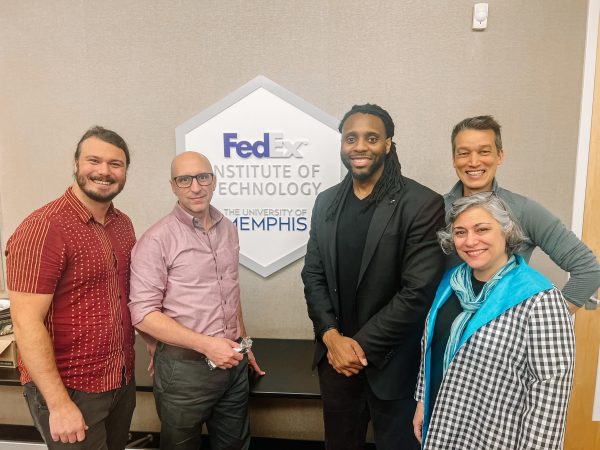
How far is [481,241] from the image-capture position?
4.20 feet

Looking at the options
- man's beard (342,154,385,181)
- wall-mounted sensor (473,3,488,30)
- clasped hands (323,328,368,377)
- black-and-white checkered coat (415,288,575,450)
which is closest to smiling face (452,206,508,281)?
black-and-white checkered coat (415,288,575,450)

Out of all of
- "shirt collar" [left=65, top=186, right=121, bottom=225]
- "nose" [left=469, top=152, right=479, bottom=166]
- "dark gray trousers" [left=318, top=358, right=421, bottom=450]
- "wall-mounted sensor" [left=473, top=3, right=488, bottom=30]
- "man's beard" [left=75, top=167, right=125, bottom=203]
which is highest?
"wall-mounted sensor" [left=473, top=3, right=488, bottom=30]

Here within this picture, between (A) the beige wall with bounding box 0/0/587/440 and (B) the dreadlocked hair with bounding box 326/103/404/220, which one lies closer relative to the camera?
(B) the dreadlocked hair with bounding box 326/103/404/220

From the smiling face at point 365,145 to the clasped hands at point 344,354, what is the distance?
0.64m

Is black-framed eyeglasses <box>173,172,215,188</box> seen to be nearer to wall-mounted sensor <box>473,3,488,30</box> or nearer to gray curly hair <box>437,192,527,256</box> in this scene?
gray curly hair <box>437,192,527,256</box>

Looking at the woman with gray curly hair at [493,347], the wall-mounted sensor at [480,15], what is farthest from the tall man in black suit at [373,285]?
the wall-mounted sensor at [480,15]

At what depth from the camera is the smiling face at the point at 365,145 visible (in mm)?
1568

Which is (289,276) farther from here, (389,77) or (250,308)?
(389,77)

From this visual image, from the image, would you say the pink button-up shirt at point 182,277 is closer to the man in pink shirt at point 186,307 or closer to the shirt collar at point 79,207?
the man in pink shirt at point 186,307

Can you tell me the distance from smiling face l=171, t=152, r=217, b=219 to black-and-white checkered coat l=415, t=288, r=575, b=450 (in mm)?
1125

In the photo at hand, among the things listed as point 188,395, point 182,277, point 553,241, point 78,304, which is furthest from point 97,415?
point 553,241

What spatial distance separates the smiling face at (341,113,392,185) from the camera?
157 cm

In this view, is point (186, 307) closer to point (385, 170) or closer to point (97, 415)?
point (97, 415)

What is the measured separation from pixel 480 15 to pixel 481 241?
5.00 ft
